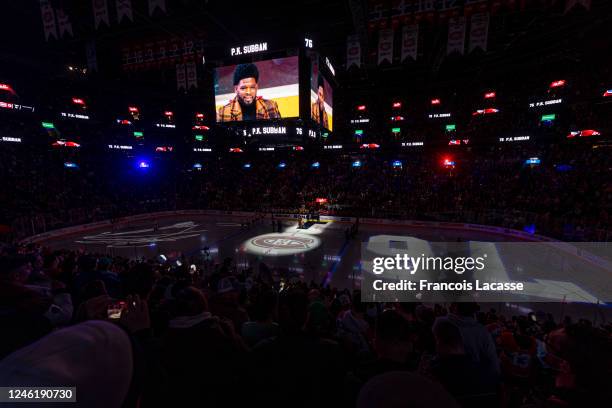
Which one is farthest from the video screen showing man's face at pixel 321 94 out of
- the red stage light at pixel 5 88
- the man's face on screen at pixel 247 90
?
the red stage light at pixel 5 88

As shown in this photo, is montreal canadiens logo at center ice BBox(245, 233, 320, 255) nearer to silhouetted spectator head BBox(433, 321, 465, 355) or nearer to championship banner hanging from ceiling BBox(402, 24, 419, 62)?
championship banner hanging from ceiling BBox(402, 24, 419, 62)

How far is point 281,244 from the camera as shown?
784 inches

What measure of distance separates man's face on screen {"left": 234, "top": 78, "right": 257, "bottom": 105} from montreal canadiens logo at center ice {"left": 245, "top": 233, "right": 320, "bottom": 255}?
9.60m

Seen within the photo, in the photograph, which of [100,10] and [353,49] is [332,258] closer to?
[353,49]

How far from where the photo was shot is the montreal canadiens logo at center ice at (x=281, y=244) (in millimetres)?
18281

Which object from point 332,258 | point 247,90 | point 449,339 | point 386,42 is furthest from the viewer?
point 332,258

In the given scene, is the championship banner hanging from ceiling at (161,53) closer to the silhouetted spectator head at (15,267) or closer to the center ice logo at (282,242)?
the center ice logo at (282,242)

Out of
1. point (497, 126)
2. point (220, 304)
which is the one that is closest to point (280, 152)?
point (497, 126)

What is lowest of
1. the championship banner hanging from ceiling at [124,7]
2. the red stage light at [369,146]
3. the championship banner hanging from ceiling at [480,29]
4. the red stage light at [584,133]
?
the red stage light at [584,133]

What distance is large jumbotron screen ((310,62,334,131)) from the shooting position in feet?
38.6

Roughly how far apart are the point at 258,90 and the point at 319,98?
284 centimetres

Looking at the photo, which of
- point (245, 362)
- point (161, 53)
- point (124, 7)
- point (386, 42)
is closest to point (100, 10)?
point (124, 7)

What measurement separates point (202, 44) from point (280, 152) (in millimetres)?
23737

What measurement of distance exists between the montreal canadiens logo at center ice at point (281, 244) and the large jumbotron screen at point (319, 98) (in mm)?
8353
